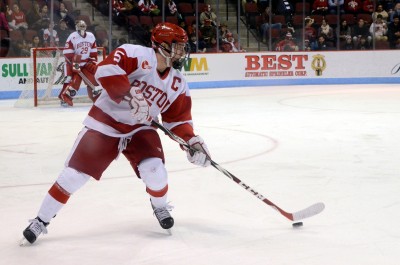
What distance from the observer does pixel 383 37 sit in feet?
44.2

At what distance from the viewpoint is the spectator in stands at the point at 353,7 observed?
547 inches

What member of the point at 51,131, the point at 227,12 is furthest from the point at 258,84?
the point at 51,131

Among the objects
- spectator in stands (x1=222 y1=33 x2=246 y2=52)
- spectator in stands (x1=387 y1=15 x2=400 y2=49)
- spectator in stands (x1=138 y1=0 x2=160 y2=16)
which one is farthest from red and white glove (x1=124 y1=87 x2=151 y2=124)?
spectator in stands (x1=387 y1=15 x2=400 y2=49)

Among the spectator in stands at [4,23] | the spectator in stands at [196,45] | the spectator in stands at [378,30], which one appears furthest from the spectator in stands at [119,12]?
the spectator in stands at [378,30]

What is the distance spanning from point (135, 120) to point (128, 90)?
0.62ft

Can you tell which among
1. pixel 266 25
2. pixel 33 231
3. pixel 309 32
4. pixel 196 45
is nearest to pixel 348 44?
pixel 309 32

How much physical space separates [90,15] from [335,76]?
4.58m

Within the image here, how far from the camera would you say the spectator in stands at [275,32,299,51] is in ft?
43.8

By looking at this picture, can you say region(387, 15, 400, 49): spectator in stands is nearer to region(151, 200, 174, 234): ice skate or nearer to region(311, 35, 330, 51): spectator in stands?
region(311, 35, 330, 51): spectator in stands

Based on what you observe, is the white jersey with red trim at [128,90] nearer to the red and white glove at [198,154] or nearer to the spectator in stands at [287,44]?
the red and white glove at [198,154]

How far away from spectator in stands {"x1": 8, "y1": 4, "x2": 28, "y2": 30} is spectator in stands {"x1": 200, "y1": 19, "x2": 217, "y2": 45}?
3.33 meters

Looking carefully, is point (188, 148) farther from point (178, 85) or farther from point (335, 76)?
point (335, 76)

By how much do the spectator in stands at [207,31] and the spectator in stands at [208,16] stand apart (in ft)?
0.13

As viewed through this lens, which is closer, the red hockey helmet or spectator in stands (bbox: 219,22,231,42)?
the red hockey helmet
